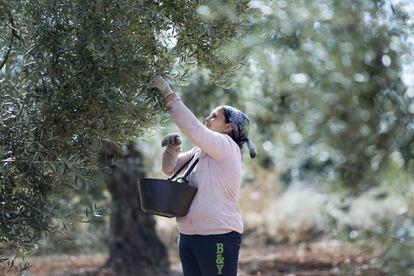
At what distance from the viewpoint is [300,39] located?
657 centimetres

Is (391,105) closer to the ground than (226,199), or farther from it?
farther from it

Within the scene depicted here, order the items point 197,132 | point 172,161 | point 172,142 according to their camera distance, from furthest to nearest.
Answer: point 172,161, point 172,142, point 197,132

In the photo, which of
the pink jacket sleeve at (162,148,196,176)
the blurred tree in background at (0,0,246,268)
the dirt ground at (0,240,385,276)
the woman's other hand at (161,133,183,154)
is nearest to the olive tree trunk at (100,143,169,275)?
the dirt ground at (0,240,385,276)

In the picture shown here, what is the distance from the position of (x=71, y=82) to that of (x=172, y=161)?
92cm

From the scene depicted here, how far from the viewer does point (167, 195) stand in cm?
504

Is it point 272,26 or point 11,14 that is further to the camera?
point 272,26

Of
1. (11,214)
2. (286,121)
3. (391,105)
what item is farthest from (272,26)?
(286,121)

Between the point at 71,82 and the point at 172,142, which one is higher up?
the point at 71,82

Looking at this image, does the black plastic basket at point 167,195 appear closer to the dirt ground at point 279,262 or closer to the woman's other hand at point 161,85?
the woman's other hand at point 161,85

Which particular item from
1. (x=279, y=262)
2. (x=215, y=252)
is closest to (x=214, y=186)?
(x=215, y=252)

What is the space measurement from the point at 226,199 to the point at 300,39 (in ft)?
6.29

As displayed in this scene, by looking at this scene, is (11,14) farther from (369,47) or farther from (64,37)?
(369,47)

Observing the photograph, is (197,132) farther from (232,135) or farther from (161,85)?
(232,135)

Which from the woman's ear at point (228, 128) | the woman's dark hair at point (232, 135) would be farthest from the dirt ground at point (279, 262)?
the woman's ear at point (228, 128)
